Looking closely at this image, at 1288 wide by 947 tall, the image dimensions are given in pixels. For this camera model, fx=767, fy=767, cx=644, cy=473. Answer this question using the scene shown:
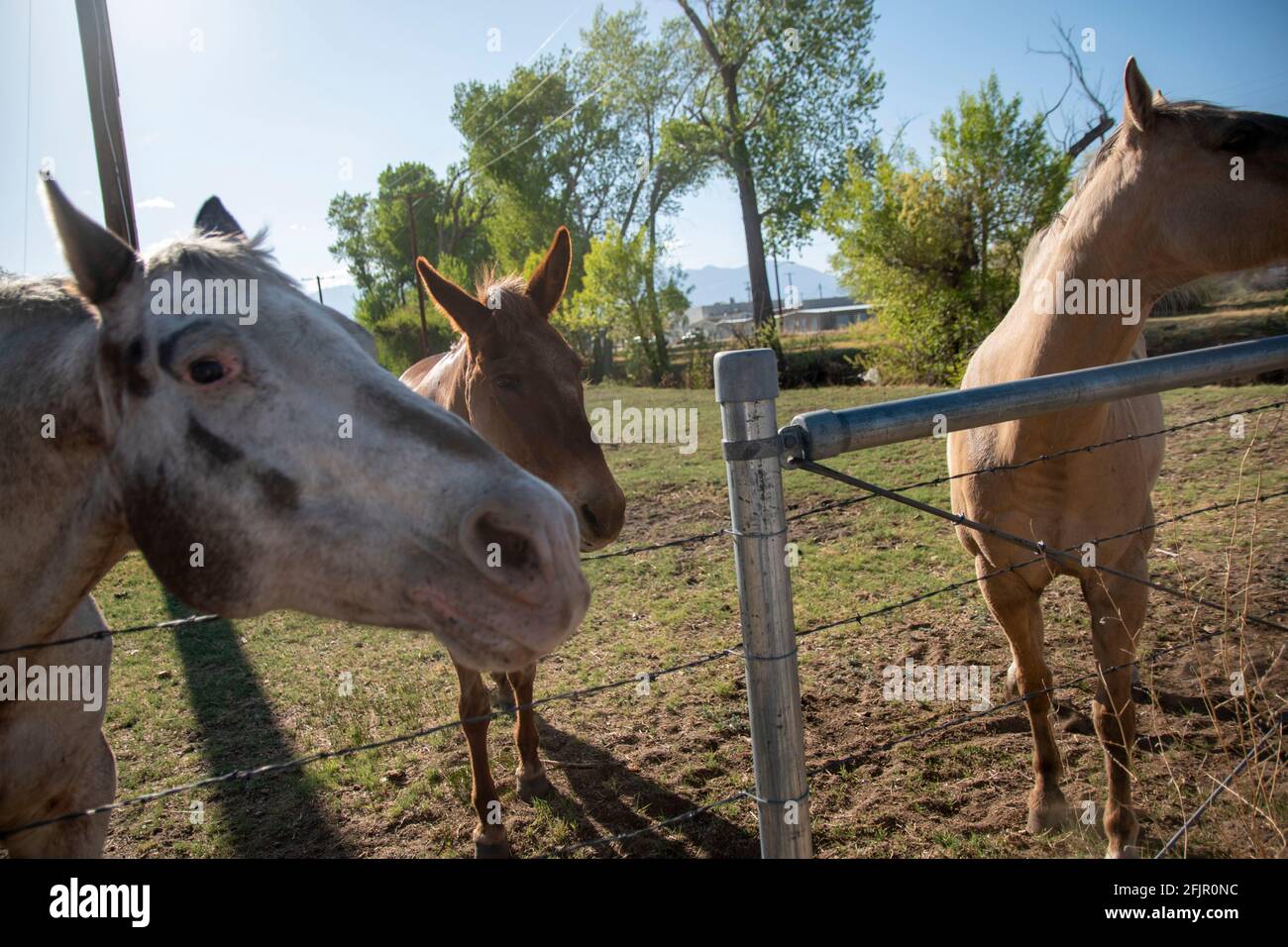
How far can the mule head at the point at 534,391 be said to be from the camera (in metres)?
3.19

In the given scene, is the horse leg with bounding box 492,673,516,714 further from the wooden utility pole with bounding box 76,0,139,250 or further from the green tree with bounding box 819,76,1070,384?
the green tree with bounding box 819,76,1070,384

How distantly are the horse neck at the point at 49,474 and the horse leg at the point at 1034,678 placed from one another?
10.4ft

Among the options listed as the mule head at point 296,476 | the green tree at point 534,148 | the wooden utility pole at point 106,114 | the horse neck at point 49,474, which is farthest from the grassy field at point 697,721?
the green tree at point 534,148

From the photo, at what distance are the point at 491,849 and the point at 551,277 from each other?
8.81 feet

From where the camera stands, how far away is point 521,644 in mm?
1381

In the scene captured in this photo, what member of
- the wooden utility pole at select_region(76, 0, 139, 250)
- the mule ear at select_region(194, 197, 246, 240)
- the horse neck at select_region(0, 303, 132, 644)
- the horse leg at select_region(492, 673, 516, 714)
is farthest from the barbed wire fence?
the wooden utility pole at select_region(76, 0, 139, 250)

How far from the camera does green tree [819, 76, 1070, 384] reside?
53.8 ft

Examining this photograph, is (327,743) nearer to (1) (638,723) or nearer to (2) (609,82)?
(1) (638,723)

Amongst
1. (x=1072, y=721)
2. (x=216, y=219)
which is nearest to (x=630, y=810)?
(x=1072, y=721)

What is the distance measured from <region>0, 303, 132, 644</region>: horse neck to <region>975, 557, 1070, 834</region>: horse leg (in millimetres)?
3164

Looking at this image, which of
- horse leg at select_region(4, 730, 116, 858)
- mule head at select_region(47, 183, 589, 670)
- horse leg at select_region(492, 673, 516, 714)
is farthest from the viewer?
horse leg at select_region(492, 673, 516, 714)
